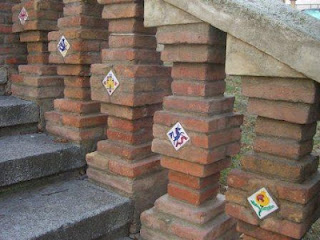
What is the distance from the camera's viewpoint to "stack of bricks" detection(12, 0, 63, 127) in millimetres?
3035

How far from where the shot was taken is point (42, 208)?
2.28 metres

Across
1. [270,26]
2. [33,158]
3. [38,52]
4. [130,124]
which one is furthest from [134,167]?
[38,52]

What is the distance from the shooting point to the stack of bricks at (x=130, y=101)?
231 centimetres

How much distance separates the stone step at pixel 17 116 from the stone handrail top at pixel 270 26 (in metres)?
1.69

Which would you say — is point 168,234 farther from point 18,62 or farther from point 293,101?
point 18,62

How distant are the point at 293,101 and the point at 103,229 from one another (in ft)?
4.63

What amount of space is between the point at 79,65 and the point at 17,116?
717 mm

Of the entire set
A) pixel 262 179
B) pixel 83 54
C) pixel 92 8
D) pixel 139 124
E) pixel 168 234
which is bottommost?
pixel 168 234

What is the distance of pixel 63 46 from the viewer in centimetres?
277

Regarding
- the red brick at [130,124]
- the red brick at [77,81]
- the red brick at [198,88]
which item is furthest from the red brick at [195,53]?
the red brick at [77,81]

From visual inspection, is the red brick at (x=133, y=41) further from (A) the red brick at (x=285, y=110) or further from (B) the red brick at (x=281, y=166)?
(B) the red brick at (x=281, y=166)

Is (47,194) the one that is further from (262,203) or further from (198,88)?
(262,203)

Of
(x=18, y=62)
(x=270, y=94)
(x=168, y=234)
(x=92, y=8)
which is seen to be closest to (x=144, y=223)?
(x=168, y=234)

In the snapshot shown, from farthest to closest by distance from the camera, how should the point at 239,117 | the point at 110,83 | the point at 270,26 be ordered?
the point at 110,83, the point at 239,117, the point at 270,26
